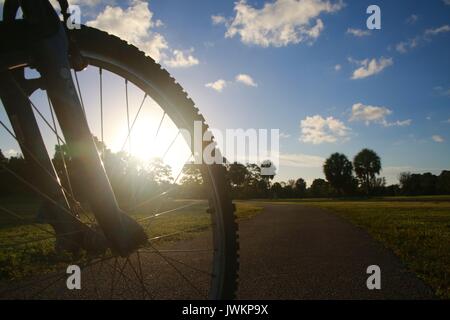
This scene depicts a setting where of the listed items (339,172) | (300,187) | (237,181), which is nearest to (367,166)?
(339,172)

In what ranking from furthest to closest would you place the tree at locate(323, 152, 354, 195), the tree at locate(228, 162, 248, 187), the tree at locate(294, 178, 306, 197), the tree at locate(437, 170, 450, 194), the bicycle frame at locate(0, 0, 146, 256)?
the tree at locate(323, 152, 354, 195)
the tree at locate(294, 178, 306, 197)
the tree at locate(437, 170, 450, 194)
the tree at locate(228, 162, 248, 187)
the bicycle frame at locate(0, 0, 146, 256)

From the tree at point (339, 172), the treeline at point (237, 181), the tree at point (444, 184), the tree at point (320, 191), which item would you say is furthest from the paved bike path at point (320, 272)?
the tree at point (339, 172)

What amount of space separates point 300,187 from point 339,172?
20936 millimetres

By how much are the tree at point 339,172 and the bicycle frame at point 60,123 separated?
6110 inches

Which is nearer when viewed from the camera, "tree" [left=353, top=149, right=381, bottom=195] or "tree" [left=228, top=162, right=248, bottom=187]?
"tree" [left=228, top=162, right=248, bottom=187]

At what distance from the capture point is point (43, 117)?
2289mm

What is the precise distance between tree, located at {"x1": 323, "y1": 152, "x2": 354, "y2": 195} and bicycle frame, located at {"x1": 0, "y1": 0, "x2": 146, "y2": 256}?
155193 millimetres

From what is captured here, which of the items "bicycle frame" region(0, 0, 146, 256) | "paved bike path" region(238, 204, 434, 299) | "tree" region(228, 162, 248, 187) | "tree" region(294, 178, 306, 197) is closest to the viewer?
"bicycle frame" region(0, 0, 146, 256)

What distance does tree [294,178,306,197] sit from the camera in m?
136

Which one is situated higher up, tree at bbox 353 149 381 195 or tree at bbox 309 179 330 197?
tree at bbox 353 149 381 195

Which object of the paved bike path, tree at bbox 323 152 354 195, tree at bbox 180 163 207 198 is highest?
tree at bbox 323 152 354 195

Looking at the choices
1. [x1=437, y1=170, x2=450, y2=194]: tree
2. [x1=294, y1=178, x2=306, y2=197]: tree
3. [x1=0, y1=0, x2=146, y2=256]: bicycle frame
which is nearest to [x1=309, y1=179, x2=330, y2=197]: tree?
[x1=294, y1=178, x2=306, y2=197]: tree

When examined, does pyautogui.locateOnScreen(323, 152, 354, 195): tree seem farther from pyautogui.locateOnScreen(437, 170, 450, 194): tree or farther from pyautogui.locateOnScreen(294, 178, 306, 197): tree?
pyautogui.locateOnScreen(437, 170, 450, 194): tree

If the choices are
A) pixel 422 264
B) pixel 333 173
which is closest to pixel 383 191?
pixel 333 173
